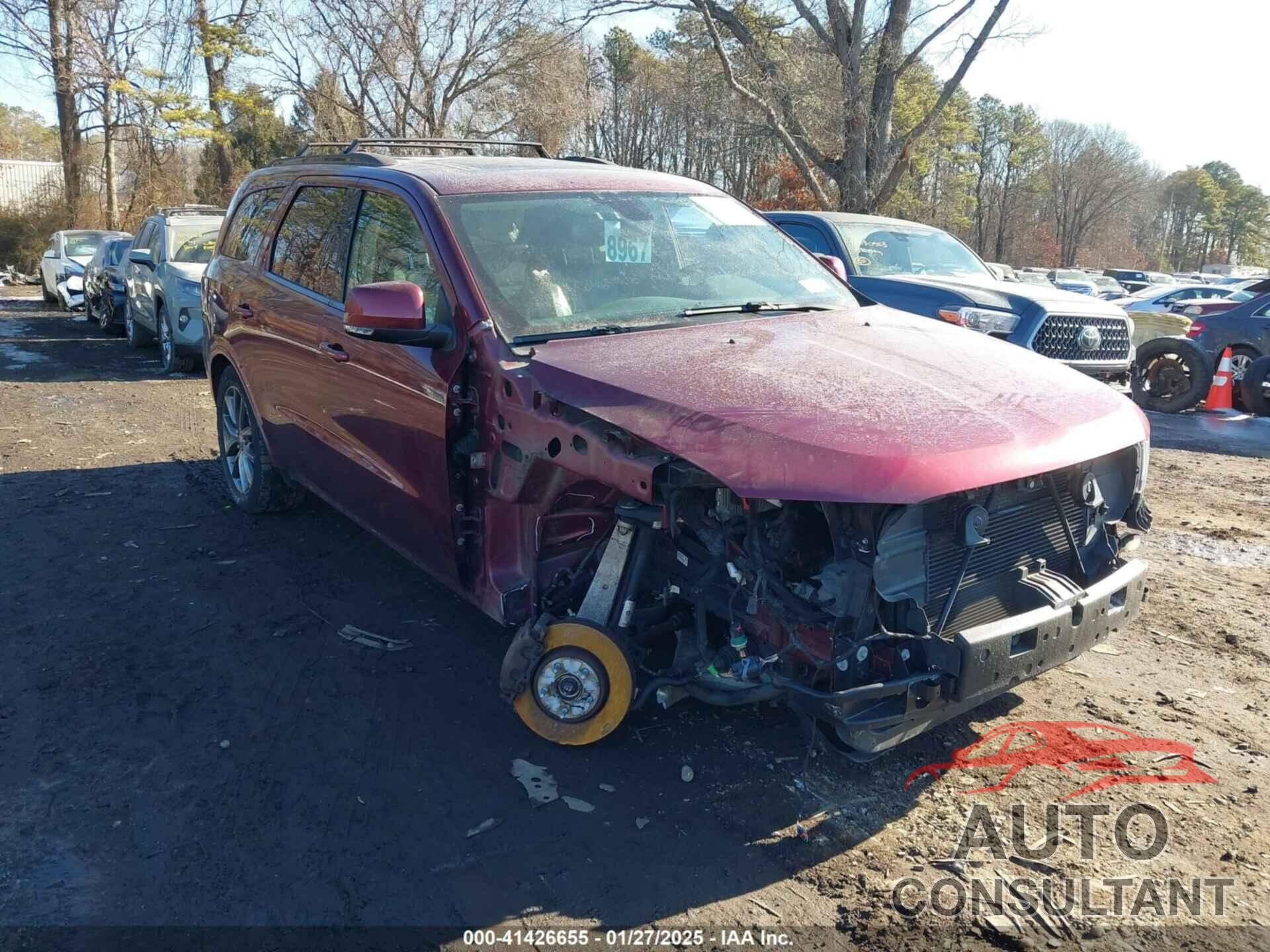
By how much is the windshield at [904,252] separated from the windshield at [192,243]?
795 cm

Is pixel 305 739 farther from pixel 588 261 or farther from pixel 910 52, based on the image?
pixel 910 52

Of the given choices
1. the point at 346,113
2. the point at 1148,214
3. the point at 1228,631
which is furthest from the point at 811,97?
the point at 1148,214

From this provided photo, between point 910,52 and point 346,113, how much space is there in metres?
16.9

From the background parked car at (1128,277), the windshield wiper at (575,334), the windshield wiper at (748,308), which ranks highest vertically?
the background parked car at (1128,277)

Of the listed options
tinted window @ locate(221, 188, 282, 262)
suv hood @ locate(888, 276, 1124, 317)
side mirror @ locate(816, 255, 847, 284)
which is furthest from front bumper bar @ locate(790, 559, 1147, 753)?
suv hood @ locate(888, 276, 1124, 317)

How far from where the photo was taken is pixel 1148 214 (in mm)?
89312

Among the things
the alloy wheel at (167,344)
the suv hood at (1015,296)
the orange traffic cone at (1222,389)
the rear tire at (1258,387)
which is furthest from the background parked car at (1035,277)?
the alloy wheel at (167,344)

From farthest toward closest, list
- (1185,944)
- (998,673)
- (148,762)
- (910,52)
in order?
(910,52) < (148,762) < (998,673) < (1185,944)

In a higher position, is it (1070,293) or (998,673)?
(1070,293)

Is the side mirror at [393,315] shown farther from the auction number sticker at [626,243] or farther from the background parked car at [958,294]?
the background parked car at [958,294]

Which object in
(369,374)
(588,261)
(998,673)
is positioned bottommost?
(998,673)

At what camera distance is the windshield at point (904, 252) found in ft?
30.9

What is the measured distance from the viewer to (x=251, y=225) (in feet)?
19.6

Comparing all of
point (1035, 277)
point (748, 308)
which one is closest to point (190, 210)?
point (748, 308)
